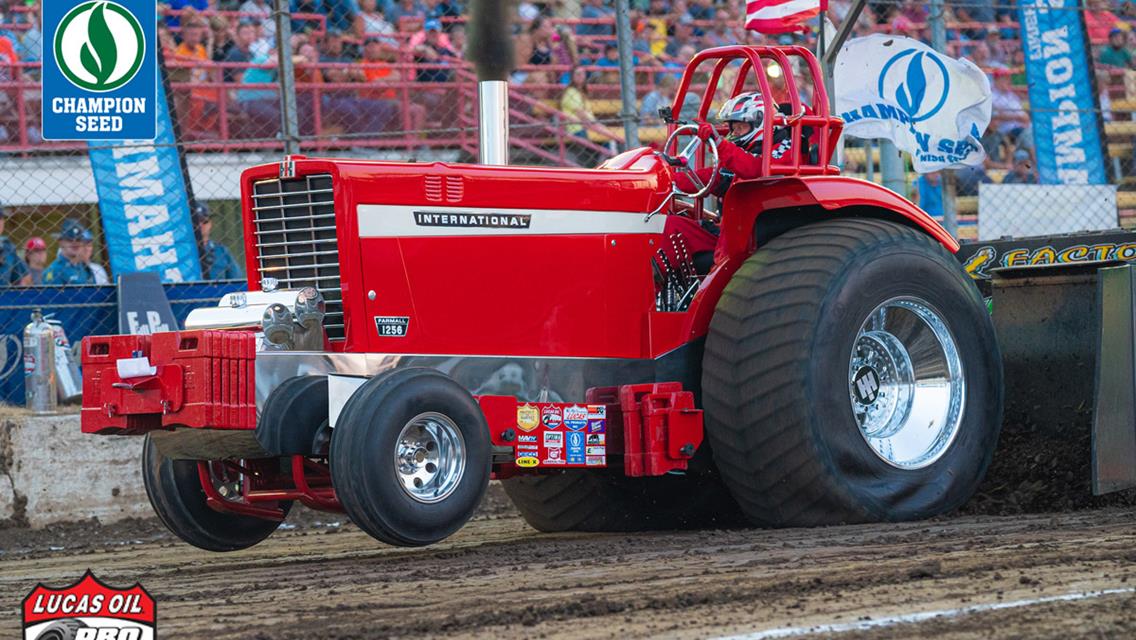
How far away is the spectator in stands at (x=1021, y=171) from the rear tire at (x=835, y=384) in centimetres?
709

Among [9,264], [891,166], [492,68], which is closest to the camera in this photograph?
[492,68]

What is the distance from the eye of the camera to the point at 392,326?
21.4 feet

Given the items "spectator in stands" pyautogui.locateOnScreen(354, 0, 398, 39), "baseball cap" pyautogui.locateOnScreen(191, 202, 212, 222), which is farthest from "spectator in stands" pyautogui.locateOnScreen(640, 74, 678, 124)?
"baseball cap" pyautogui.locateOnScreen(191, 202, 212, 222)

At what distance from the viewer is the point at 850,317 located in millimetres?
6973

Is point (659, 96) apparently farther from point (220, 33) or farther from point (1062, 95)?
point (220, 33)

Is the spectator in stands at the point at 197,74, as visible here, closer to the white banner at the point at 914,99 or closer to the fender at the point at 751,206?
the white banner at the point at 914,99

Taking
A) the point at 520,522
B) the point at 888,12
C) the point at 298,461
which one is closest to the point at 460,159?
the point at 520,522

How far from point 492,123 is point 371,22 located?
6.33 metres

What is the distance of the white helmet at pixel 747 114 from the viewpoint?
7.32 m

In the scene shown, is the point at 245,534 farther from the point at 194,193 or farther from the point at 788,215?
the point at 194,193

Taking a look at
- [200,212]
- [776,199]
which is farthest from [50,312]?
[776,199]

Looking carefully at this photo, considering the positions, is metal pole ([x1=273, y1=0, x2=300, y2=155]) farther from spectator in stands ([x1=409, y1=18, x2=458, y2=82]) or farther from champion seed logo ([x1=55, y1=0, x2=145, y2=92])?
spectator in stands ([x1=409, y1=18, x2=458, y2=82])

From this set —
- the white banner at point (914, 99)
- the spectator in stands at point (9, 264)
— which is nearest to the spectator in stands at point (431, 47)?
the spectator in stands at point (9, 264)

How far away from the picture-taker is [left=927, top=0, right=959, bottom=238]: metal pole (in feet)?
34.3
